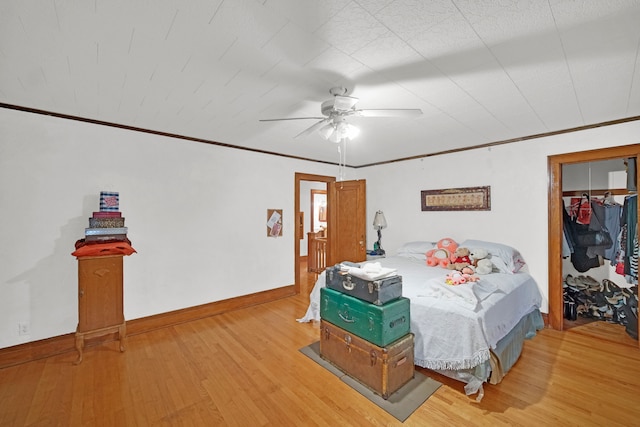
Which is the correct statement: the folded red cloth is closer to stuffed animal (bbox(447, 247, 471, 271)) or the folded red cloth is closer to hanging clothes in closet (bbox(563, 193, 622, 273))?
stuffed animal (bbox(447, 247, 471, 271))

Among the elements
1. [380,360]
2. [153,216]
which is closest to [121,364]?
[153,216]

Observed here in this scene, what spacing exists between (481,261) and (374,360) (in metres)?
1.92

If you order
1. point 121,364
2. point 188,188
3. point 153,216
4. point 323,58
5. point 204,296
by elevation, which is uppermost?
point 323,58

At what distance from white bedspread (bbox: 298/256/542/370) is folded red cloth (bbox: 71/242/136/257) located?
285cm


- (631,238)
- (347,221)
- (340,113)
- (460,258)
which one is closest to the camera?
(340,113)

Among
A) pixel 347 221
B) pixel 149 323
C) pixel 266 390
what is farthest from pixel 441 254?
pixel 149 323

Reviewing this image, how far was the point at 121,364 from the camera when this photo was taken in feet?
8.23

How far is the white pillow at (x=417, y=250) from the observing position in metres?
3.97

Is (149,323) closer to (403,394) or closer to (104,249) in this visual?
(104,249)

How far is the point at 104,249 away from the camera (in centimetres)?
262

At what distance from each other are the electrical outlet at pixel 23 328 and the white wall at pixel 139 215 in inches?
1.1

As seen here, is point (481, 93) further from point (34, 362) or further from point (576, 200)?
point (34, 362)

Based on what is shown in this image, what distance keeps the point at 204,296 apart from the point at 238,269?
582 millimetres

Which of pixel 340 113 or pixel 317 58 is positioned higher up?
pixel 317 58
